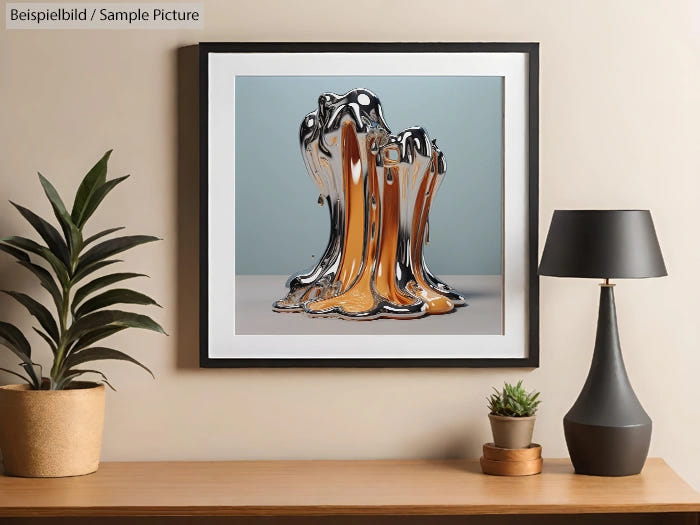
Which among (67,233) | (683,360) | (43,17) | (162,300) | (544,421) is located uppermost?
(43,17)

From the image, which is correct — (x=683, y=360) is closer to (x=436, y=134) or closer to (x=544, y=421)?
(x=544, y=421)

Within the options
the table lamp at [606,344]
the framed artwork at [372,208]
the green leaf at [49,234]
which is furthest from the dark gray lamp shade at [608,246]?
the green leaf at [49,234]

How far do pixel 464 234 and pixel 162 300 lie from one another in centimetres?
86

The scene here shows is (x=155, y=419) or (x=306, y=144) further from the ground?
(x=306, y=144)

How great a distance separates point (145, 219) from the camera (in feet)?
7.27

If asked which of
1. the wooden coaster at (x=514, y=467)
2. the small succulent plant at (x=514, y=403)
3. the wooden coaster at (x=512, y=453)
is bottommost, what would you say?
A: the wooden coaster at (x=514, y=467)

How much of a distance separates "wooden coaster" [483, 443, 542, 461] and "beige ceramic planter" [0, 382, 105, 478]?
1005 millimetres

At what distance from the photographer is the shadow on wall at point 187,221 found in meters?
2.22

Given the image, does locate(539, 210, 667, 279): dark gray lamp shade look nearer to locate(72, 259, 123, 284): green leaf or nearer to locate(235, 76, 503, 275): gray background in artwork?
locate(235, 76, 503, 275): gray background in artwork

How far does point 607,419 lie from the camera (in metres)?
1.97

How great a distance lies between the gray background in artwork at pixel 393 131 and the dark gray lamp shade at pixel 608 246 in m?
0.27

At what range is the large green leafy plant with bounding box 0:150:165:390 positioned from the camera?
1.99 meters

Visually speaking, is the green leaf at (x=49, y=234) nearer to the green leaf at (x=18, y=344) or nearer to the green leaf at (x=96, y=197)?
the green leaf at (x=96, y=197)

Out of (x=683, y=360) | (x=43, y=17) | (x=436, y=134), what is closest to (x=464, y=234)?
(x=436, y=134)
